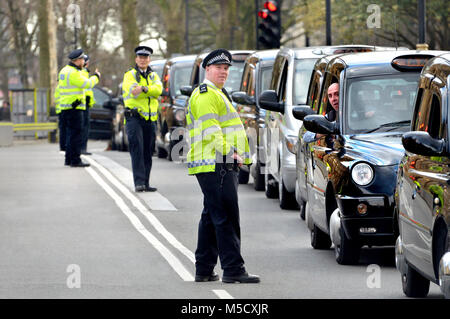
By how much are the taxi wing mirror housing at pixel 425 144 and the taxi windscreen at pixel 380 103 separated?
12.9 ft

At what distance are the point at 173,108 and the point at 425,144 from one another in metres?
17.5

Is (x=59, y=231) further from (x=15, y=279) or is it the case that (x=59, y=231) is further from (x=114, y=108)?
(x=114, y=108)

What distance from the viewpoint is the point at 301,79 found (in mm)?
17234

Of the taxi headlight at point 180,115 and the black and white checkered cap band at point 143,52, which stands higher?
the black and white checkered cap band at point 143,52

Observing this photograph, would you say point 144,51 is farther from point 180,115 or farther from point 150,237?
point 180,115

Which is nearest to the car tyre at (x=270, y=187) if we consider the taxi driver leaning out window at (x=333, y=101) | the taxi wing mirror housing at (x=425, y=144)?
the taxi driver leaning out window at (x=333, y=101)

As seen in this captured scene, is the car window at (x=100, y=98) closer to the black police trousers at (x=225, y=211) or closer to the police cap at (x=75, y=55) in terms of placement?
the police cap at (x=75, y=55)

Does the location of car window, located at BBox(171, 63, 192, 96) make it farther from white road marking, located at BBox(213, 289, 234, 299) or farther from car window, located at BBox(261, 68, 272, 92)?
white road marking, located at BBox(213, 289, 234, 299)

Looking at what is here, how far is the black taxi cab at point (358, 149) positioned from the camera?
10867 mm

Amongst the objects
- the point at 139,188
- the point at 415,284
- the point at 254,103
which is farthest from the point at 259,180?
the point at 415,284

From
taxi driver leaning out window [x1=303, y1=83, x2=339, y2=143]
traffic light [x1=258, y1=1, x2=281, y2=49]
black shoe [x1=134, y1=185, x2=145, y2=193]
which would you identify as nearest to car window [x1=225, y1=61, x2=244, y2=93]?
black shoe [x1=134, y1=185, x2=145, y2=193]

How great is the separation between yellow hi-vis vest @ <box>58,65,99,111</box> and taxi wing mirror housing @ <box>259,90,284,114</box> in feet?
23.6
